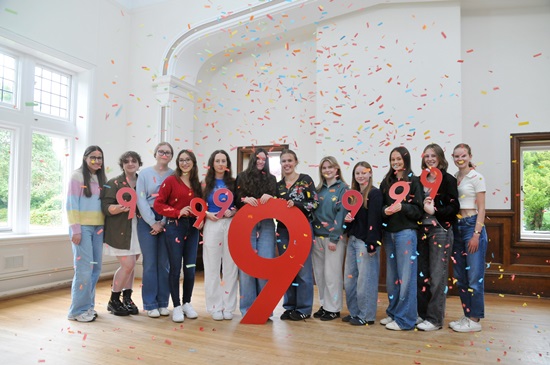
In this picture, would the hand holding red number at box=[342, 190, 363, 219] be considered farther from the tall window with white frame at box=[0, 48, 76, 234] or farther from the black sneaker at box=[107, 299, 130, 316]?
the tall window with white frame at box=[0, 48, 76, 234]

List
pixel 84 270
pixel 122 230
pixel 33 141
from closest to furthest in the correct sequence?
pixel 84 270 < pixel 122 230 < pixel 33 141

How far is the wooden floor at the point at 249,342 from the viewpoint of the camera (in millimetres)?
2418

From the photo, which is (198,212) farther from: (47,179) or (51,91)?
(51,91)

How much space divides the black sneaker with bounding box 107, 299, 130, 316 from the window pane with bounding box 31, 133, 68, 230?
186 centimetres

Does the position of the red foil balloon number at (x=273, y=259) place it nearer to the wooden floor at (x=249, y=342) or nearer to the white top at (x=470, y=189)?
the wooden floor at (x=249, y=342)

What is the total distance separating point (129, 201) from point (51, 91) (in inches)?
99.0

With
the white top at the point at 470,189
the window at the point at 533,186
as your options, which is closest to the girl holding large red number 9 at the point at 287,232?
the white top at the point at 470,189

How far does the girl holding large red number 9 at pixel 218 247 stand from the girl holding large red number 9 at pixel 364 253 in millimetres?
981

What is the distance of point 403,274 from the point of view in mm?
2967

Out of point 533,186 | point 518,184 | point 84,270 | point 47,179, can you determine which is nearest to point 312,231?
point 84,270

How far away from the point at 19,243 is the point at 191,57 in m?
3.19

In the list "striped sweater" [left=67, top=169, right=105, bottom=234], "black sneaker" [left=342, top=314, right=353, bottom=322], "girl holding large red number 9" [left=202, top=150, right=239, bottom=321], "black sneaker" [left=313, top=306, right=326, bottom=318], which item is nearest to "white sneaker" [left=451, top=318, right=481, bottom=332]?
"black sneaker" [left=342, top=314, right=353, bottom=322]

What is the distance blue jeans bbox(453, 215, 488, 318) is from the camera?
9.70 feet

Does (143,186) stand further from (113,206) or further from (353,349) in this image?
(353,349)
